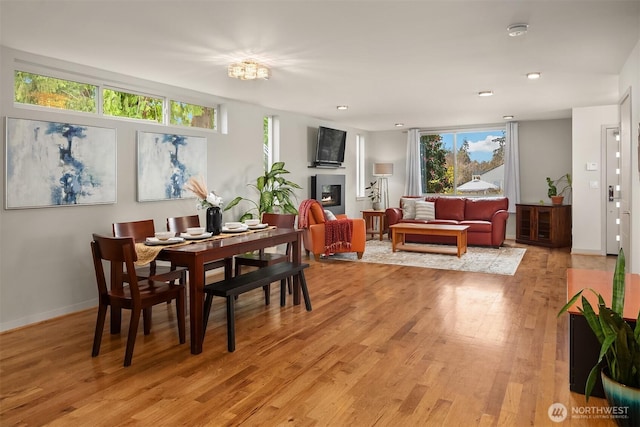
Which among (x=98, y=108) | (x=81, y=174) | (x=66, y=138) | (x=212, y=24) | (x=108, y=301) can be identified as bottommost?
(x=108, y=301)

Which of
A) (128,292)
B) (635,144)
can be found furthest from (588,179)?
(128,292)

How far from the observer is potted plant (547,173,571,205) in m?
8.08

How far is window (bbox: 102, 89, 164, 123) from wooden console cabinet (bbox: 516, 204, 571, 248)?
6.54 meters

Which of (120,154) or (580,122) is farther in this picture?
(580,122)

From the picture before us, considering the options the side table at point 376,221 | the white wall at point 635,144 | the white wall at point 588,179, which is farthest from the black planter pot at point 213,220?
the white wall at point 588,179

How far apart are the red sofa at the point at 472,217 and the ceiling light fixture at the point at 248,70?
197 inches

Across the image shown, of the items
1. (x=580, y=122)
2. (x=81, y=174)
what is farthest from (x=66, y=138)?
(x=580, y=122)

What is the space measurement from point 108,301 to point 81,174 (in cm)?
168

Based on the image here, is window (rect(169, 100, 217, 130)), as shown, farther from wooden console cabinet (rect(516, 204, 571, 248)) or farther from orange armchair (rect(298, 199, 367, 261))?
wooden console cabinet (rect(516, 204, 571, 248))

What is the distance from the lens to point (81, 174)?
429 cm

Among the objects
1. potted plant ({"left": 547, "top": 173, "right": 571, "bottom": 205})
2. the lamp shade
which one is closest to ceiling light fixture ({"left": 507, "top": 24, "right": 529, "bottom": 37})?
potted plant ({"left": 547, "top": 173, "right": 571, "bottom": 205})

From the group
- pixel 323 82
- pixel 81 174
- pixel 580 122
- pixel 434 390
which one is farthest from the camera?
pixel 580 122

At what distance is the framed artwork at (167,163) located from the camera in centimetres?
491

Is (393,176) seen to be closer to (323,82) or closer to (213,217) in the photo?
(323,82)
